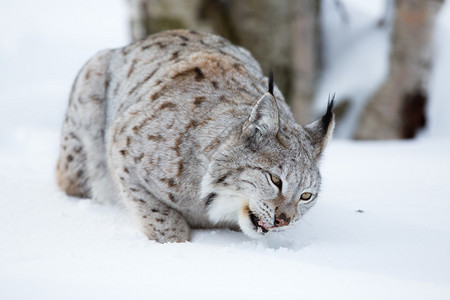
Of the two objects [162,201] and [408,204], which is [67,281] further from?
[408,204]

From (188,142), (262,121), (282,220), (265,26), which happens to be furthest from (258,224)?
(265,26)

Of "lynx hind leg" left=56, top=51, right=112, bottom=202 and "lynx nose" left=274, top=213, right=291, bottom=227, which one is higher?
"lynx nose" left=274, top=213, right=291, bottom=227

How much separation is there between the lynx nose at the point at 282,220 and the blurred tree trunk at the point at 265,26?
524 centimetres

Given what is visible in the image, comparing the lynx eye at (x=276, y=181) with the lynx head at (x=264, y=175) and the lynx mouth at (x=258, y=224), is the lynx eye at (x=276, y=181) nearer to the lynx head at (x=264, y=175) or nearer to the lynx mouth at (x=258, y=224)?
the lynx head at (x=264, y=175)

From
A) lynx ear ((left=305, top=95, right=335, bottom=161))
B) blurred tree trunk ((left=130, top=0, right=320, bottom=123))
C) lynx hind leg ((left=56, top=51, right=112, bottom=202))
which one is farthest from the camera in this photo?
blurred tree trunk ((left=130, top=0, right=320, bottom=123))

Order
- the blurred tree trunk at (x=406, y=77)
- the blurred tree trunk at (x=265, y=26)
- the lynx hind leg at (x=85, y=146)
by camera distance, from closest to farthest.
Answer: the lynx hind leg at (x=85, y=146), the blurred tree trunk at (x=406, y=77), the blurred tree trunk at (x=265, y=26)

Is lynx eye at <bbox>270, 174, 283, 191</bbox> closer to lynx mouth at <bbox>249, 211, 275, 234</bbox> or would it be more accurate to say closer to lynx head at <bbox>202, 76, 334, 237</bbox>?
lynx head at <bbox>202, 76, 334, 237</bbox>

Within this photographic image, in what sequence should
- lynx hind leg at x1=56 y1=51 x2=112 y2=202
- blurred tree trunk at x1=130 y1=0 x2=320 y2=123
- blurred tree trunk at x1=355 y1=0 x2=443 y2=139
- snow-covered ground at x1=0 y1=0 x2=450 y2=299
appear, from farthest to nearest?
blurred tree trunk at x1=130 y1=0 x2=320 y2=123
blurred tree trunk at x1=355 y1=0 x2=443 y2=139
lynx hind leg at x1=56 y1=51 x2=112 y2=202
snow-covered ground at x1=0 y1=0 x2=450 y2=299

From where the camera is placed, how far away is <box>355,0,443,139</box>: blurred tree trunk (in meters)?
7.55

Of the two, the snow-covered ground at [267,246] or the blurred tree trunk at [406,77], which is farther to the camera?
the blurred tree trunk at [406,77]

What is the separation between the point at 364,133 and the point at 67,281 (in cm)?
634

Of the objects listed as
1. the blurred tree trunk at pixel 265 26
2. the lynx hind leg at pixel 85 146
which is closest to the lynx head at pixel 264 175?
the lynx hind leg at pixel 85 146

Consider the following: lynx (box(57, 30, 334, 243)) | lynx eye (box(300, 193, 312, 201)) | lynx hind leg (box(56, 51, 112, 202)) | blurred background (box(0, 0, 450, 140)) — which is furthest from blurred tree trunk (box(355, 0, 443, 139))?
lynx eye (box(300, 193, 312, 201))

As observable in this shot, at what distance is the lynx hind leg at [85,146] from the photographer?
4.67 m
